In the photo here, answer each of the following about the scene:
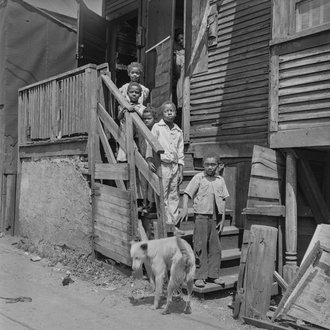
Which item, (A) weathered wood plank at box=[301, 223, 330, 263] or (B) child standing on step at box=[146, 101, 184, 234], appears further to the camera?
(B) child standing on step at box=[146, 101, 184, 234]

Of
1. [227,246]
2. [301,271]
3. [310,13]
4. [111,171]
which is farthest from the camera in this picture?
[111,171]

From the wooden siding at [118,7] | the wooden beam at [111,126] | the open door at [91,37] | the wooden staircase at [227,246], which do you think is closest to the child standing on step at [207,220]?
the wooden staircase at [227,246]

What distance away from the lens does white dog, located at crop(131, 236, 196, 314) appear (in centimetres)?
473

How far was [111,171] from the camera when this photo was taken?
6598 millimetres

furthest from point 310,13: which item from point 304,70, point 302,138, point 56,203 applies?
point 56,203

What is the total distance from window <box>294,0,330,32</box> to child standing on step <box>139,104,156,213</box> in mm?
2218

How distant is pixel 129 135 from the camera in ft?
20.2

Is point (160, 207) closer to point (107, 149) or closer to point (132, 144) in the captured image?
point (132, 144)

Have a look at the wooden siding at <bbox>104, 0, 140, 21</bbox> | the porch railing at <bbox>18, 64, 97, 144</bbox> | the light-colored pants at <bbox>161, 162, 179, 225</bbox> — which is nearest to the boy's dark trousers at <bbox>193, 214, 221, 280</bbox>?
the light-colored pants at <bbox>161, 162, 179, 225</bbox>

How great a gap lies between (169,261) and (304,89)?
250 centimetres

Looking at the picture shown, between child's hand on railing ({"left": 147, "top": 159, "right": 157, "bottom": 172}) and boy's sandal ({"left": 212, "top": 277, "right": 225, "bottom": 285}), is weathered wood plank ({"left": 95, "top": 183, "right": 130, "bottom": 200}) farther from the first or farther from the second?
boy's sandal ({"left": 212, "top": 277, "right": 225, "bottom": 285})

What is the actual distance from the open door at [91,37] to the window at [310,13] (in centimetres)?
595

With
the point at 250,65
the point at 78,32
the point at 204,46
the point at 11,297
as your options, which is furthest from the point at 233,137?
the point at 78,32

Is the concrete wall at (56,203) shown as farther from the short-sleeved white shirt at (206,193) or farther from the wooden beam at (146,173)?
the short-sleeved white shirt at (206,193)
